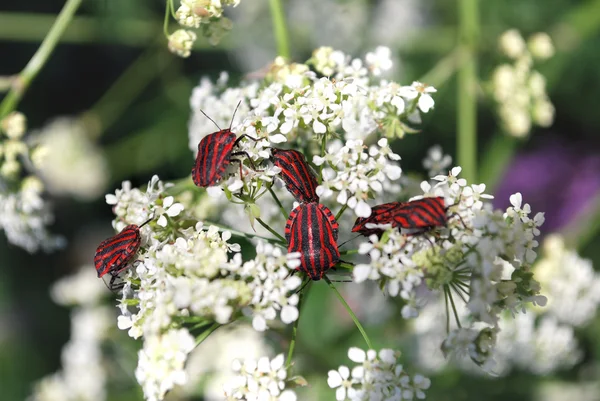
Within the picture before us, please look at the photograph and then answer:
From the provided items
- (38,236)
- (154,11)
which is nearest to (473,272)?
(38,236)

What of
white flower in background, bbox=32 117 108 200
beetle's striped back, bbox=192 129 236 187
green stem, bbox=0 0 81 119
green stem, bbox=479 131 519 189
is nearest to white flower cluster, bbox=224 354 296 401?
beetle's striped back, bbox=192 129 236 187

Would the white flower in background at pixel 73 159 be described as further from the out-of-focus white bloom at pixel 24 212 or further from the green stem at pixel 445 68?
the green stem at pixel 445 68

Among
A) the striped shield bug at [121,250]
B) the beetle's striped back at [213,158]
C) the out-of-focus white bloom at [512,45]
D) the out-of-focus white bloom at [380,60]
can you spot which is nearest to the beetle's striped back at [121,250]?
the striped shield bug at [121,250]

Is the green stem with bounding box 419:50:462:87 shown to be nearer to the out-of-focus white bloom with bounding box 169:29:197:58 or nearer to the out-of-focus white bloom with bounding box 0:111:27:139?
the out-of-focus white bloom with bounding box 169:29:197:58

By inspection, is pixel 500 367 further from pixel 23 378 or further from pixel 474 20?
pixel 23 378

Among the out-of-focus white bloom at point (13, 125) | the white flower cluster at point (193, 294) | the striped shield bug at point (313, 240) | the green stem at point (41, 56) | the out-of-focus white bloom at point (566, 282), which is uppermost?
the green stem at point (41, 56)
